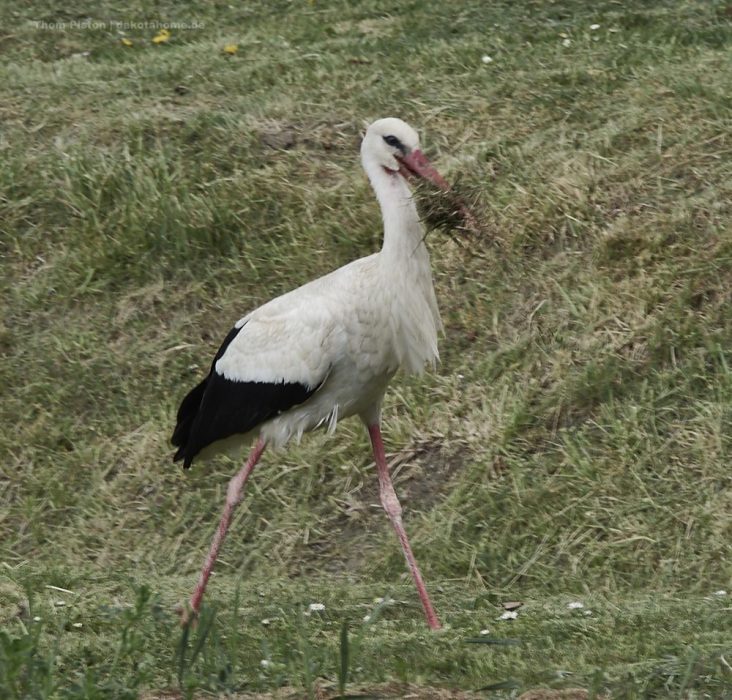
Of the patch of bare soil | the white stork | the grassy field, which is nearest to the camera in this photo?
the grassy field

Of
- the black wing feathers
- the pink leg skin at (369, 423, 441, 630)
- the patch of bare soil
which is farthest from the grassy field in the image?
the black wing feathers

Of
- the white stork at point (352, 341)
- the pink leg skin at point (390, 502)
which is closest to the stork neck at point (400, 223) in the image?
the white stork at point (352, 341)

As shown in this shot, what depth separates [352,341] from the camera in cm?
566

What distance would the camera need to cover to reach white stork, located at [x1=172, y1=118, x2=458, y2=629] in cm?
565

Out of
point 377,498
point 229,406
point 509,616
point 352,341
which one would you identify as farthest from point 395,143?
point 377,498

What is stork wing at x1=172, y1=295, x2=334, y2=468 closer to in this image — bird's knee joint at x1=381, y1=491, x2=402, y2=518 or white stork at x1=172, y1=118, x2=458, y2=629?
white stork at x1=172, y1=118, x2=458, y2=629

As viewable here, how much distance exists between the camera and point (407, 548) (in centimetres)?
577

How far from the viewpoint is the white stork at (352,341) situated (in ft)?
18.5

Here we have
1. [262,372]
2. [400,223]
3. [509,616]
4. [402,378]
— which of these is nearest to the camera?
[509,616]

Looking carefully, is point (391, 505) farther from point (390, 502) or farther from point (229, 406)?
point (229, 406)

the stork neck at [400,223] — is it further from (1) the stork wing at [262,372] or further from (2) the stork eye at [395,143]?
(1) the stork wing at [262,372]

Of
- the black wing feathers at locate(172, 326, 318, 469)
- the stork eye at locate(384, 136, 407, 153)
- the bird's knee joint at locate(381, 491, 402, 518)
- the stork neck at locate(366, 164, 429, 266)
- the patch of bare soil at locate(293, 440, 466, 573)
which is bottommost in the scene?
the patch of bare soil at locate(293, 440, 466, 573)

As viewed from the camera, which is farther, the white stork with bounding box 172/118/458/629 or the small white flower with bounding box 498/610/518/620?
the white stork with bounding box 172/118/458/629

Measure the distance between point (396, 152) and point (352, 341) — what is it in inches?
29.0
